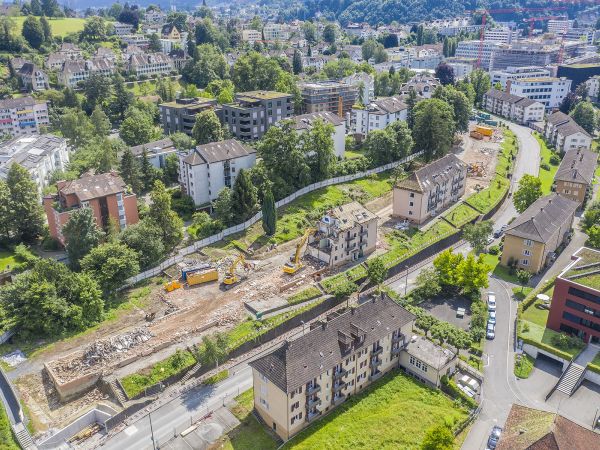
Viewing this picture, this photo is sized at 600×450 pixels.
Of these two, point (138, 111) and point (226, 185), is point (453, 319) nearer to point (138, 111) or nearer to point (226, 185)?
point (226, 185)

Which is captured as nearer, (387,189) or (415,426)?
(415,426)

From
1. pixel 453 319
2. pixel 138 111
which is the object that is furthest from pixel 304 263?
pixel 138 111

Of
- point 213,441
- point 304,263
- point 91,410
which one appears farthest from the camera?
point 304,263

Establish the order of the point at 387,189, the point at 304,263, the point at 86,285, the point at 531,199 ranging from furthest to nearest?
the point at 387,189, the point at 531,199, the point at 304,263, the point at 86,285

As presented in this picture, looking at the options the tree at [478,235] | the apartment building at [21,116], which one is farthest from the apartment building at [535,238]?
the apartment building at [21,116]

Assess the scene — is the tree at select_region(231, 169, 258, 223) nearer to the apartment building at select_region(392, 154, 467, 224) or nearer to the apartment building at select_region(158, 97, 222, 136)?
the apartment building at select_region(392, 154, 467, 224)

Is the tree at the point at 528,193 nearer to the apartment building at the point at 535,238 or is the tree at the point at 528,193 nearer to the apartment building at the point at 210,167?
the apartment building at the point at 535,238
